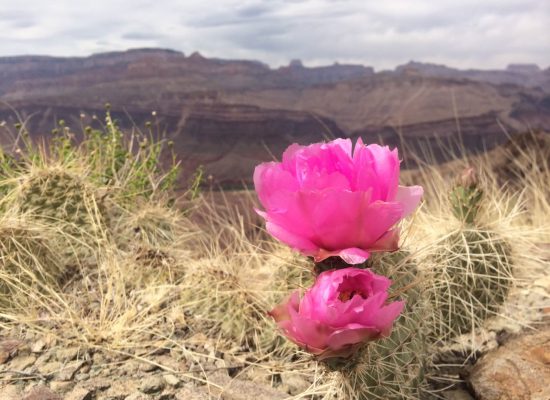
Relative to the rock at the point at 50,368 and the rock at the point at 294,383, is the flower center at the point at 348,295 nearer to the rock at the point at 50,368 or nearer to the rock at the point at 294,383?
the rock at the point at 294,383

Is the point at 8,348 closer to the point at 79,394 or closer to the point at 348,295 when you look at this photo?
the point at 79,394

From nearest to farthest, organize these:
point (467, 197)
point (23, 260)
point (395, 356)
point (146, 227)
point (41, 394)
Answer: point (395, 356), point (41, 394), point (467, 197), point (23, 260), point (146, 227)

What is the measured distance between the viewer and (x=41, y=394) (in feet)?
7.06

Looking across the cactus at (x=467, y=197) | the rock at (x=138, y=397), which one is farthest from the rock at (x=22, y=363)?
the cactus at (x=467, y=197)

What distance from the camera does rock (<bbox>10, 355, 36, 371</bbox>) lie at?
2361 mm

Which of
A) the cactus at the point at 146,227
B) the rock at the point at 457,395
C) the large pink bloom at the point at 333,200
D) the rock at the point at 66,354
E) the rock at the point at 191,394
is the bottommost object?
the rock at the point at 457,395

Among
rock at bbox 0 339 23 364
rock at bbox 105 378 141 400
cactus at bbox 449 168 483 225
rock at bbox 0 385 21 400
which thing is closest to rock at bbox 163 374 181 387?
rock at bbox 105 378 141 400

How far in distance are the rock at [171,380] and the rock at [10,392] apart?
566 mm

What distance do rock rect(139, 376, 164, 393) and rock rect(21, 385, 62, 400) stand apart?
0.32 m

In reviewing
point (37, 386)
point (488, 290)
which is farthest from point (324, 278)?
point (488, 290)

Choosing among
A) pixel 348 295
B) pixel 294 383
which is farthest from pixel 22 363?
pixel 348 295

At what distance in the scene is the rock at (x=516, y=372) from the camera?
2.21 m

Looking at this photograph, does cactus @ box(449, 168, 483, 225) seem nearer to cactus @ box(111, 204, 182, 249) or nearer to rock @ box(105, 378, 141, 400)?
rock @ box(105, 378, 141, 400)

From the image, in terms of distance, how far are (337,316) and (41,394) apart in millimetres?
1509
